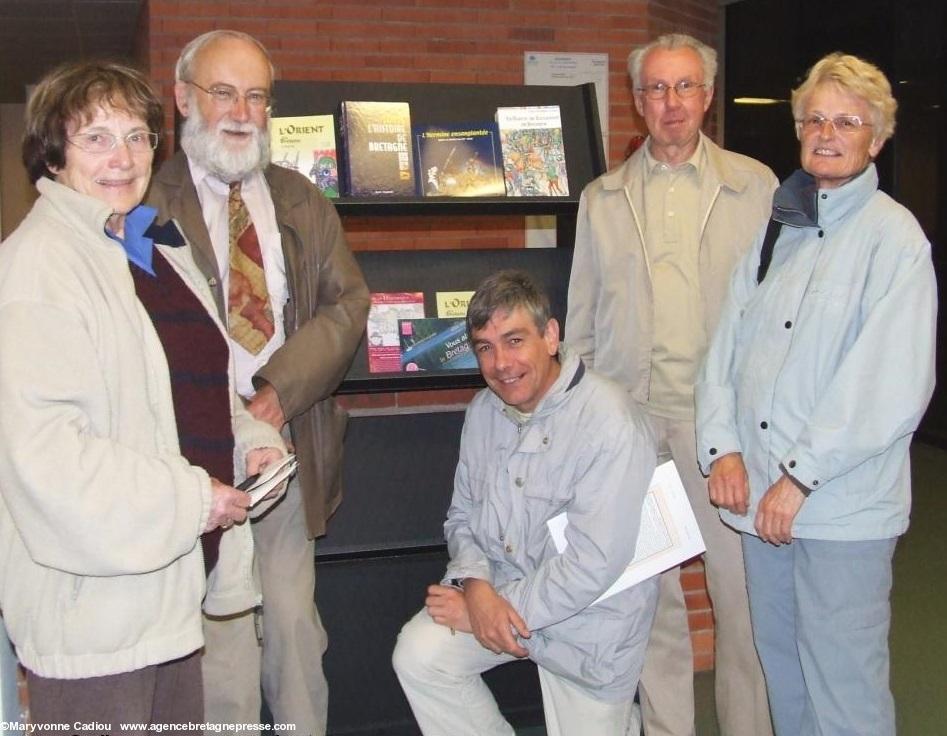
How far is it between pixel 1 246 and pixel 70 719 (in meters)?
0.74

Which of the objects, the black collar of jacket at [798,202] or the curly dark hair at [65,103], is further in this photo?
the black collar of jacket at [798,202]

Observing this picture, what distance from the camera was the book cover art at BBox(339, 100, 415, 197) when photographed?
9.98ft

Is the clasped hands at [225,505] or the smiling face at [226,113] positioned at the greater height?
the smiling face at [226,113]

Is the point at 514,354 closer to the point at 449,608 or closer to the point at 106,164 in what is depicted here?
the point at 449,608

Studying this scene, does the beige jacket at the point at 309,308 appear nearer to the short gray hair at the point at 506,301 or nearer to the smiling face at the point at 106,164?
the short gray hair at the point at 506,301

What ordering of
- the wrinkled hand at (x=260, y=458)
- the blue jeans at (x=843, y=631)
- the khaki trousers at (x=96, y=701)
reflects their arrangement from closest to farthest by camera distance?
the khaki trousers at (x=96, y=701)
the wrinkled hand at (x=260, y=458)
the blue jeans at (x=843, y=631)

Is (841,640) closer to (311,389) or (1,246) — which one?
(311,389)

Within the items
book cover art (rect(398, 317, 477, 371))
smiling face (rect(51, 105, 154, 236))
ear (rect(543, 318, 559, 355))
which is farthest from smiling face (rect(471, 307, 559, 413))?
smiling face (rect(51, 105, 154, 236))

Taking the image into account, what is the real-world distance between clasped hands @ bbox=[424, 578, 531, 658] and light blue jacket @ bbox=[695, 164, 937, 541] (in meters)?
0.55

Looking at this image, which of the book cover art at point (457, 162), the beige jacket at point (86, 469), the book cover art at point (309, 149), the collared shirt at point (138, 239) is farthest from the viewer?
the book cover art at point (457, 162)

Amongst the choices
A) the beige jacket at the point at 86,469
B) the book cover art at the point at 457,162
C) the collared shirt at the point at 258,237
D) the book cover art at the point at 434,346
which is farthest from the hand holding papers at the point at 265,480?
the book cover art at the point at 457,162

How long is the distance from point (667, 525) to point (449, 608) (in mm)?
554

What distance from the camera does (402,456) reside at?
321 cm

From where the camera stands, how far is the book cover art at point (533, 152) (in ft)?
10.5
